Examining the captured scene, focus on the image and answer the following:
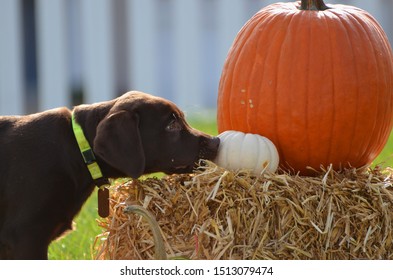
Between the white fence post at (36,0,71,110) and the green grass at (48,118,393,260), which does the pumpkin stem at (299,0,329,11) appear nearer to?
the green grass at (48,118,393,260)

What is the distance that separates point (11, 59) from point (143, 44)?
2033 millimetres

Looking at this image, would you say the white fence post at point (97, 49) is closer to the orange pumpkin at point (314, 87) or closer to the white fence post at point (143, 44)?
the white fence post at point (143, 44)

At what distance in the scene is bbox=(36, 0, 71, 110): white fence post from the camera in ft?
39.7

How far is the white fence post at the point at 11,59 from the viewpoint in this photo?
1224cm

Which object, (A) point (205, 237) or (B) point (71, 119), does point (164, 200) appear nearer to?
(A) point (205, 237)

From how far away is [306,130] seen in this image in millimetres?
5000

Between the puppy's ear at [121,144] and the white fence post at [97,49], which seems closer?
the puppy's ear at [121,144]

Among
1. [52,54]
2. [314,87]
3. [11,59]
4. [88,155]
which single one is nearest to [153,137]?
[88,155]

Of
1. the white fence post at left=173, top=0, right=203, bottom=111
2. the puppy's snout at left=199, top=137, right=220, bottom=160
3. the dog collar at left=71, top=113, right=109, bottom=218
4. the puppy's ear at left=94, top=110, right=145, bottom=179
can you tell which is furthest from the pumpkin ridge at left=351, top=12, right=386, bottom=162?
the white fence post at left=173, top=0, right=203, bottom=111

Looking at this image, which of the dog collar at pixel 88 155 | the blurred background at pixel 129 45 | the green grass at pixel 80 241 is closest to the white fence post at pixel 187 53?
the blurred background at pixel 129 45

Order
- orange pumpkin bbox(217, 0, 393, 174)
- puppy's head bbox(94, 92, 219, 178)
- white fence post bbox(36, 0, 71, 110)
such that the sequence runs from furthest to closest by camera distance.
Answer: white fence post bbox(36, 0, 71, 110)
orange pumpkin bbox(217, 0, 393, 174)
puppy's head bbox(94, 92, 219, 178)

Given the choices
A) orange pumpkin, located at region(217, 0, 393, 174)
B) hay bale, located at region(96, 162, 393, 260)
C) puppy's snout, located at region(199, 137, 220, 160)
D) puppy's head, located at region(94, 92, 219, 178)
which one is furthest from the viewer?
orange pumpkin, located at region(217, 0, 393, 174)

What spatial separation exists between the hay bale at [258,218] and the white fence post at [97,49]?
24.7 feet

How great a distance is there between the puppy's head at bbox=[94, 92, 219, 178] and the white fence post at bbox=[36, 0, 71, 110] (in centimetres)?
747
